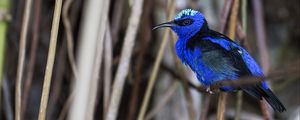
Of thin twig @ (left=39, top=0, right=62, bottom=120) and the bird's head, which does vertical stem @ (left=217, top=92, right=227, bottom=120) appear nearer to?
the bird's head

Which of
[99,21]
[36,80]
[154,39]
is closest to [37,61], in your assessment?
[36,80]

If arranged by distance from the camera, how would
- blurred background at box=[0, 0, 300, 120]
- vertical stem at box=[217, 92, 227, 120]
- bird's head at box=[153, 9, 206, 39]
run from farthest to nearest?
bird's head at box=[153, 9, 206, 39] → vertical stem at box=[217, 92, 227, 120] → blurred background at box=[0, 0, 300, 120]

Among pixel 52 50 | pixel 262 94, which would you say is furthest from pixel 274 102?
pixel 52 50

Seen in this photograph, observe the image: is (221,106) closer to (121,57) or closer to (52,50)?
(121,57)

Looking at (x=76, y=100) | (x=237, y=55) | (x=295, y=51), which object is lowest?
(x=76, y=100)

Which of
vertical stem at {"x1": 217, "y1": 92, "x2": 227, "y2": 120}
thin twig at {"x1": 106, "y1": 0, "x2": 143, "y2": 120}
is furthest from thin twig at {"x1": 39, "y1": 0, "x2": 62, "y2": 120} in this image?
vertical stem at {"x1": 217, "y1": 92, "x2": 227, "y2": 120}

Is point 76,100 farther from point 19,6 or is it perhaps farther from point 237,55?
point 19,6

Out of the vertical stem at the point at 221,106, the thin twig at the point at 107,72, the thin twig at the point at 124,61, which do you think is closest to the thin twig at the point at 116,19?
the thin twig at the point at 107,72
